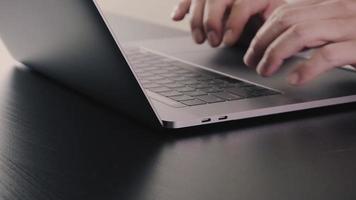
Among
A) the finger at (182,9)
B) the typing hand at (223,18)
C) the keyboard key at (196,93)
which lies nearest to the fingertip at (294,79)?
the keyboard key at (196,93)

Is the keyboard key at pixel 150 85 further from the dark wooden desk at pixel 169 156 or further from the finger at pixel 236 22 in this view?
the finger at pixel 236 22

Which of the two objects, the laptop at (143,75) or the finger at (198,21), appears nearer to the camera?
the laptop at (143,75)

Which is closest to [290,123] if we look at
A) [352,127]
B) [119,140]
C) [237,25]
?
[352,127]

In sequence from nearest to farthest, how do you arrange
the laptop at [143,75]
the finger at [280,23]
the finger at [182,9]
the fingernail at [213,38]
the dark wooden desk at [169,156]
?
the dark wooden desk at [169,156]
the laptop at [143,75]
the finger at [280,23]
the fingernail at [213,38]
the finger at [182,9]

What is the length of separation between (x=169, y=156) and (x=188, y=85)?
0.60 ft

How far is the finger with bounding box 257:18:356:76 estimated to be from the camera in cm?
74

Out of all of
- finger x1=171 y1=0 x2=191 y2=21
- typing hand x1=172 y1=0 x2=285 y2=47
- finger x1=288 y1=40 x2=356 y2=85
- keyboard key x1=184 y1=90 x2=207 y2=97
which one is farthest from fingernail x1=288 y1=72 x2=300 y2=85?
finger x1=171 y1=0 x2=191 y2=21

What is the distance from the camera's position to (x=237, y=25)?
3.04 feet

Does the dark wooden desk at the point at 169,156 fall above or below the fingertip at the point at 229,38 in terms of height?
below

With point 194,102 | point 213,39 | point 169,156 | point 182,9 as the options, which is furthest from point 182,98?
point 182,9

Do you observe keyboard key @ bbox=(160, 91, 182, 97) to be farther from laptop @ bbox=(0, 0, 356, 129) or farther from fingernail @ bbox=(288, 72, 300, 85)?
fingernail @ bbox=(288, 72, 300, 85)

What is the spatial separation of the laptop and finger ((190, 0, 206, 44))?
0.09 meters

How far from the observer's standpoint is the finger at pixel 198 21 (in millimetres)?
955

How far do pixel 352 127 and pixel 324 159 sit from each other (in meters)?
0.10
